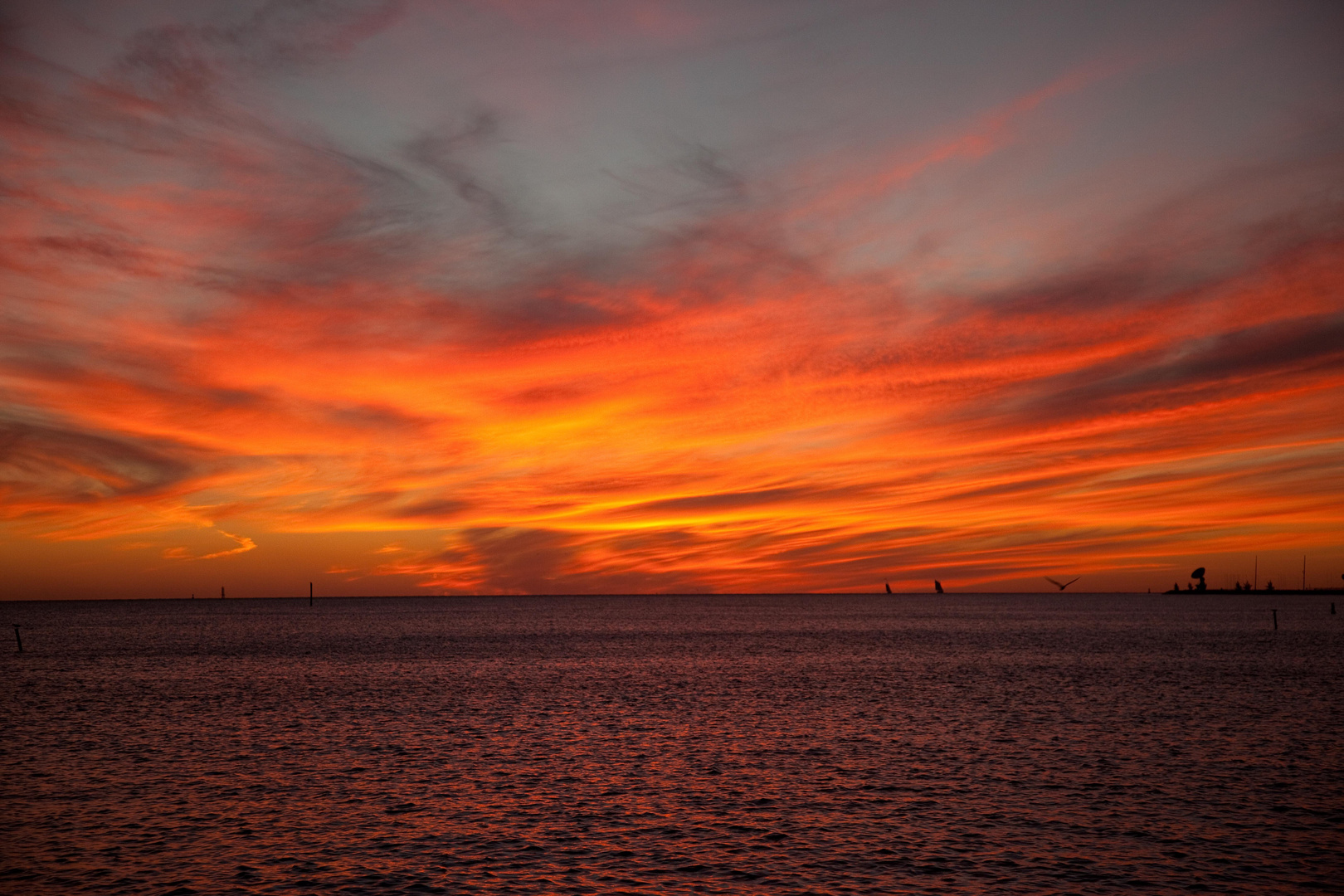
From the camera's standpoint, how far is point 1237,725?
5659 cm

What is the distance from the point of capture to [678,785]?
41688 mm

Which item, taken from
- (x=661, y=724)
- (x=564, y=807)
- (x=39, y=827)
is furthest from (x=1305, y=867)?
(x=39, y=827)

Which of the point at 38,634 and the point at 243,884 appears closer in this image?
the point at 243,884

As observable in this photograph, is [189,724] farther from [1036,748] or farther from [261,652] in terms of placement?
[261,652]

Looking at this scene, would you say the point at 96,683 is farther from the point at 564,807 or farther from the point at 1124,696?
the point at 1124,696

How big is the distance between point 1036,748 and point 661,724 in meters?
22.5

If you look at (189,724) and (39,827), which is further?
(189,724)

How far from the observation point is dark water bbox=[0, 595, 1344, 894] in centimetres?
2930

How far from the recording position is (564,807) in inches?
1484

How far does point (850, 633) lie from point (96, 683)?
452 ft

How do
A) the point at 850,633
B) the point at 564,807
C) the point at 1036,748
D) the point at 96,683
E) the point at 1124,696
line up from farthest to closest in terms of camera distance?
the point at 850,633 < the point at 96,683 < the point at 1124,696 < the point at 1036,748 < the point at 564,807

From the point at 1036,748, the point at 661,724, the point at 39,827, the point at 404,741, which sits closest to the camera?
the point at 39,827

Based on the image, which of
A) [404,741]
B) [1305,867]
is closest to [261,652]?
[404,741]

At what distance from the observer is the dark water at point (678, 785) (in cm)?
2930
